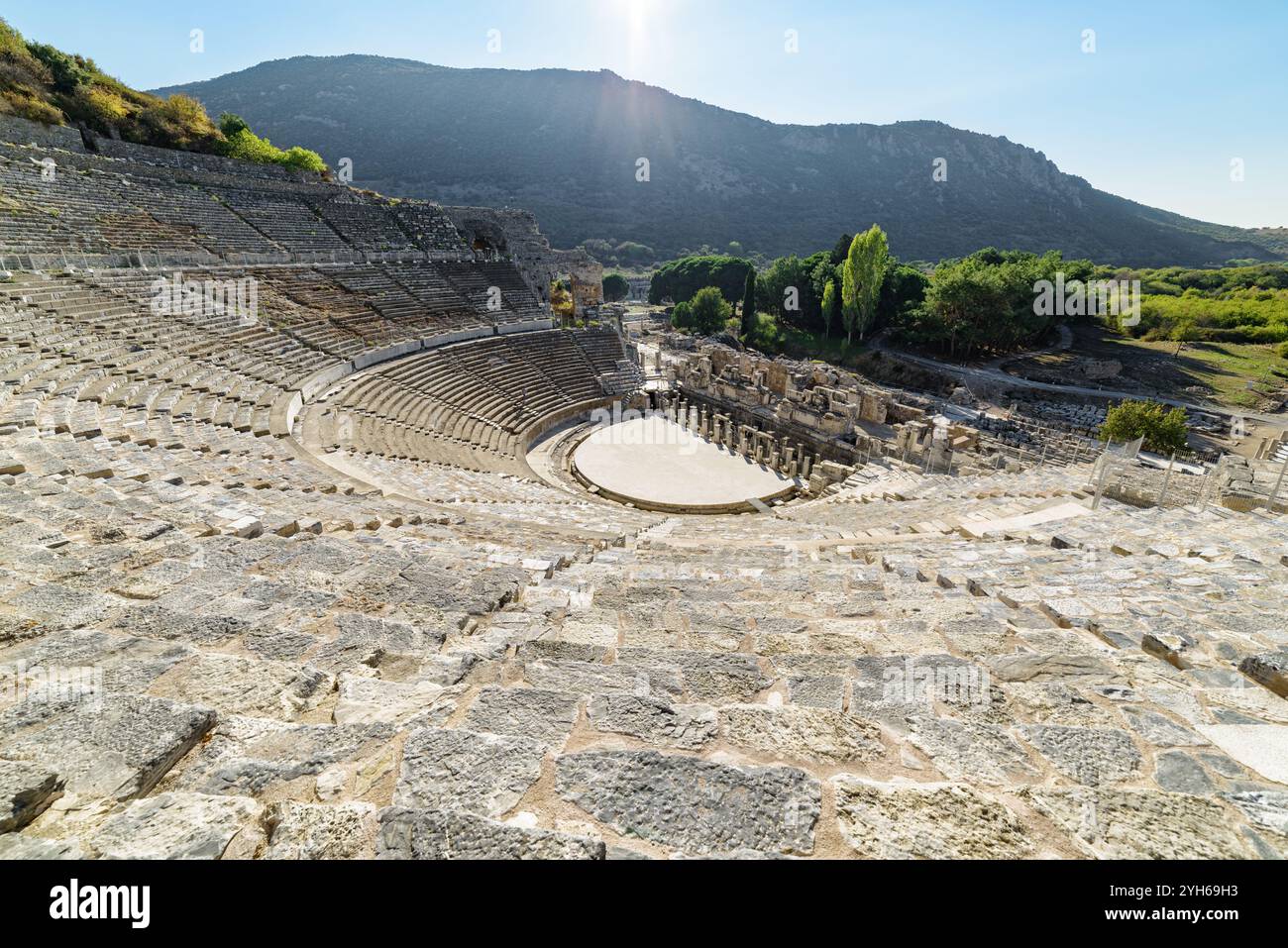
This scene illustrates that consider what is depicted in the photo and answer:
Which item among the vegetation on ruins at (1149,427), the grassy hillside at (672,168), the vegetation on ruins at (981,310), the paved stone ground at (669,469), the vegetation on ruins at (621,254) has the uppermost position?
the grassy hillside at (672,168)

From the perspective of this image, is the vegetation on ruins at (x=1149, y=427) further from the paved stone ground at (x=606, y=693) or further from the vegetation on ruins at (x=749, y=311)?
the vegetation on ruins at (x=749, y=311)

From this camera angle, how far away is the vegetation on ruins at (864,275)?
42.8 metres

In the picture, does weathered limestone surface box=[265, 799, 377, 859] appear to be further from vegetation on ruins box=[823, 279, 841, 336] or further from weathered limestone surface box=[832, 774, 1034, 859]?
vegetation on ruins box=[823, 279, 841, 336]

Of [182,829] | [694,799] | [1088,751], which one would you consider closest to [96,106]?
[182,829]

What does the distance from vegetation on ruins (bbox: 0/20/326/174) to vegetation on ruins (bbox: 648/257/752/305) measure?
132 ft

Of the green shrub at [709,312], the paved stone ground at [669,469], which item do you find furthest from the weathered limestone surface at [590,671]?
the green shrub at [709,312]

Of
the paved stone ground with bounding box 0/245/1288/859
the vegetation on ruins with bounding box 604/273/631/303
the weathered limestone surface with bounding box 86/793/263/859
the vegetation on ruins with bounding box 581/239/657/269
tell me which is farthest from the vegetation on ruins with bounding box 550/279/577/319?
the vegetation on ruins with bounding box 581/239/657/269

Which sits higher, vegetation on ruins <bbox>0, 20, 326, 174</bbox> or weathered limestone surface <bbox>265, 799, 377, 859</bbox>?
vegetation on ruins <bbox>0, 20, 326, 174</bbox>

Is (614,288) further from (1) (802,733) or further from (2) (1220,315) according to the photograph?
(1) (802,733)

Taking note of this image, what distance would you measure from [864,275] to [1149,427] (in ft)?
84.1

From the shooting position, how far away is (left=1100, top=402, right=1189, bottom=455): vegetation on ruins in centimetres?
2109

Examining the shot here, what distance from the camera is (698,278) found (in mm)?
65188

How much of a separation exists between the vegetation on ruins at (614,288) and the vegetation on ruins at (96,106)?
41310mm
